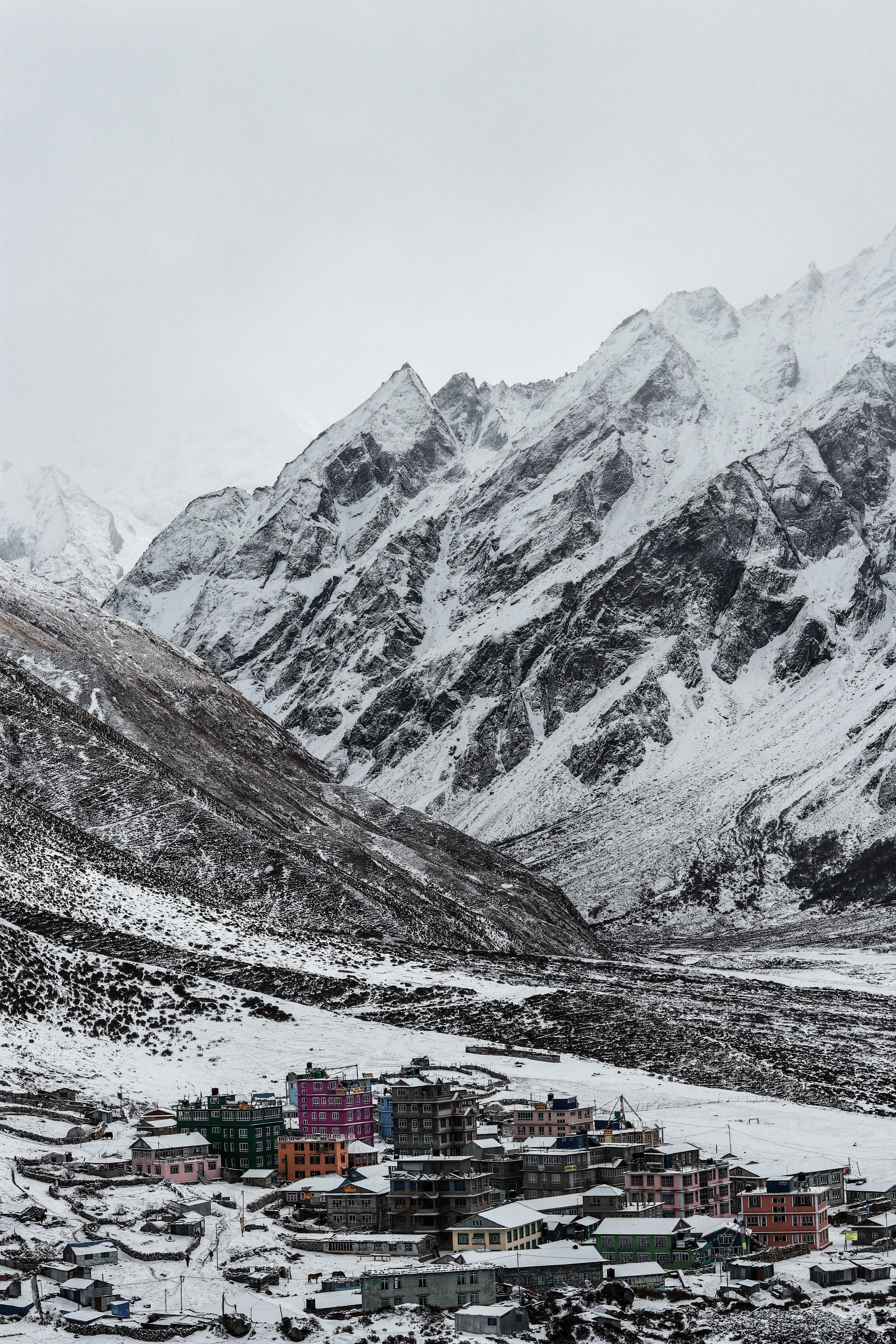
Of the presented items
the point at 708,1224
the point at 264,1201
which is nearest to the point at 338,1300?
the point at 264,1201

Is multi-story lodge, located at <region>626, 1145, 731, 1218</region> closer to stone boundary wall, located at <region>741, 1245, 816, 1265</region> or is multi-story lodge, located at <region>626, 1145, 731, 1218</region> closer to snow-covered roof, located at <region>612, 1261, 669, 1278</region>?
stone boundary wall, located at <region>741, 1245, 816, 1265</region>

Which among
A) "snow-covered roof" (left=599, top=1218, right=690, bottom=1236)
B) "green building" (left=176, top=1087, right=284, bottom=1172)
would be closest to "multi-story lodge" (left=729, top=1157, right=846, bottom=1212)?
"snow-covered roof" (left=599, top=1218, right=690, bottom=1236)

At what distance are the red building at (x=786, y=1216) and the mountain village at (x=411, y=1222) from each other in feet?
0.29

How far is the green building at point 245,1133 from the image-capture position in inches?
2972

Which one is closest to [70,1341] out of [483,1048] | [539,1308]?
[539,1308]

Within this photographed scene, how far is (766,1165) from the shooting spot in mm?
70312

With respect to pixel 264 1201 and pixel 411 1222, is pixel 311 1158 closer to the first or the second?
pixel 264 1201

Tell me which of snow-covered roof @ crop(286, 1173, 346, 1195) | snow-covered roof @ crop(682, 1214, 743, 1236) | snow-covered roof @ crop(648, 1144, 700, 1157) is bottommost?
snow-covered roof @ crop(682, 1214, 743, 1236)

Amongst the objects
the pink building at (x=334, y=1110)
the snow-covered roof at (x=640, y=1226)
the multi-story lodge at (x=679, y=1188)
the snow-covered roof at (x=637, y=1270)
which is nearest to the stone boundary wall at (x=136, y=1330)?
the snow-covered roof at (x=637, y=1270)

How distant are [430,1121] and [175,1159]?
11.9 metres

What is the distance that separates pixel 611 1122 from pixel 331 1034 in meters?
33.1

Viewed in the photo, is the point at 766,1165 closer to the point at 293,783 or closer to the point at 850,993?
the point at 850,993

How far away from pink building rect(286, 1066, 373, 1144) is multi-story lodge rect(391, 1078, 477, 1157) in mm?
4650

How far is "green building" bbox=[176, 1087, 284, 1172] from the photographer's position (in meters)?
75.5
